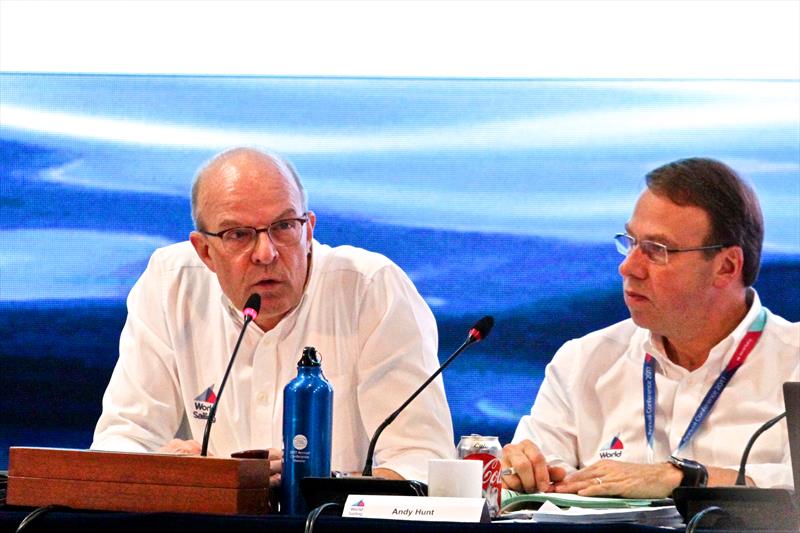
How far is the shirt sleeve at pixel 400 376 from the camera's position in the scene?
3.11 m

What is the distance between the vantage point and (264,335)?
3344 millimetres

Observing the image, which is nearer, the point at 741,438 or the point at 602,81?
the point at 741,438

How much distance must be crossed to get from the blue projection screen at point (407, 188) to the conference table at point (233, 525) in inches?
105

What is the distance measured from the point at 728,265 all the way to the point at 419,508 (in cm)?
184

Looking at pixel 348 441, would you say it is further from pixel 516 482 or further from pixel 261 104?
pixel 261 104

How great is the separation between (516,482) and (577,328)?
1.65m

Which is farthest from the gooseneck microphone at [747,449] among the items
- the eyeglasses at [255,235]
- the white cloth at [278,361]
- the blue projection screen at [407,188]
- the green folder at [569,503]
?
the blue projection screen at [407,188]

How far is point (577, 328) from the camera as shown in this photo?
4.52 meters

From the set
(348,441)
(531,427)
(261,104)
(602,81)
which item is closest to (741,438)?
(531,427)

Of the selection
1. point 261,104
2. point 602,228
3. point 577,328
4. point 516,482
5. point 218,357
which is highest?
point 261,104

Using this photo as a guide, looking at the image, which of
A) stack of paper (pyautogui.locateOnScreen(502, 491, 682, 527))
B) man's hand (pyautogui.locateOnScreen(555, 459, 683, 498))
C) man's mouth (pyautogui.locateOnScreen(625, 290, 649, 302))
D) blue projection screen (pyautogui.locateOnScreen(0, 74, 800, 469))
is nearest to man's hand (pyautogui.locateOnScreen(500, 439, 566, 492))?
→ man's hand (pyautogui.locateOnScreen(555, 459, 683, 498))

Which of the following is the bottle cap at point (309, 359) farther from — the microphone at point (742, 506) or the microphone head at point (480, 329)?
the microphone at point (742, 506)

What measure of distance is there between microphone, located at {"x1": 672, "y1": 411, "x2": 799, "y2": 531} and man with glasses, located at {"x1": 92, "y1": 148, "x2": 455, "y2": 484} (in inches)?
46.1

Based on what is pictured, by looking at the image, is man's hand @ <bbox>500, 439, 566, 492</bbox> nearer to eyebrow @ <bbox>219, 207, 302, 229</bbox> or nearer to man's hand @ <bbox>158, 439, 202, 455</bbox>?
man's hand @ <bbox>158, 439, 202, 455</bbox>
